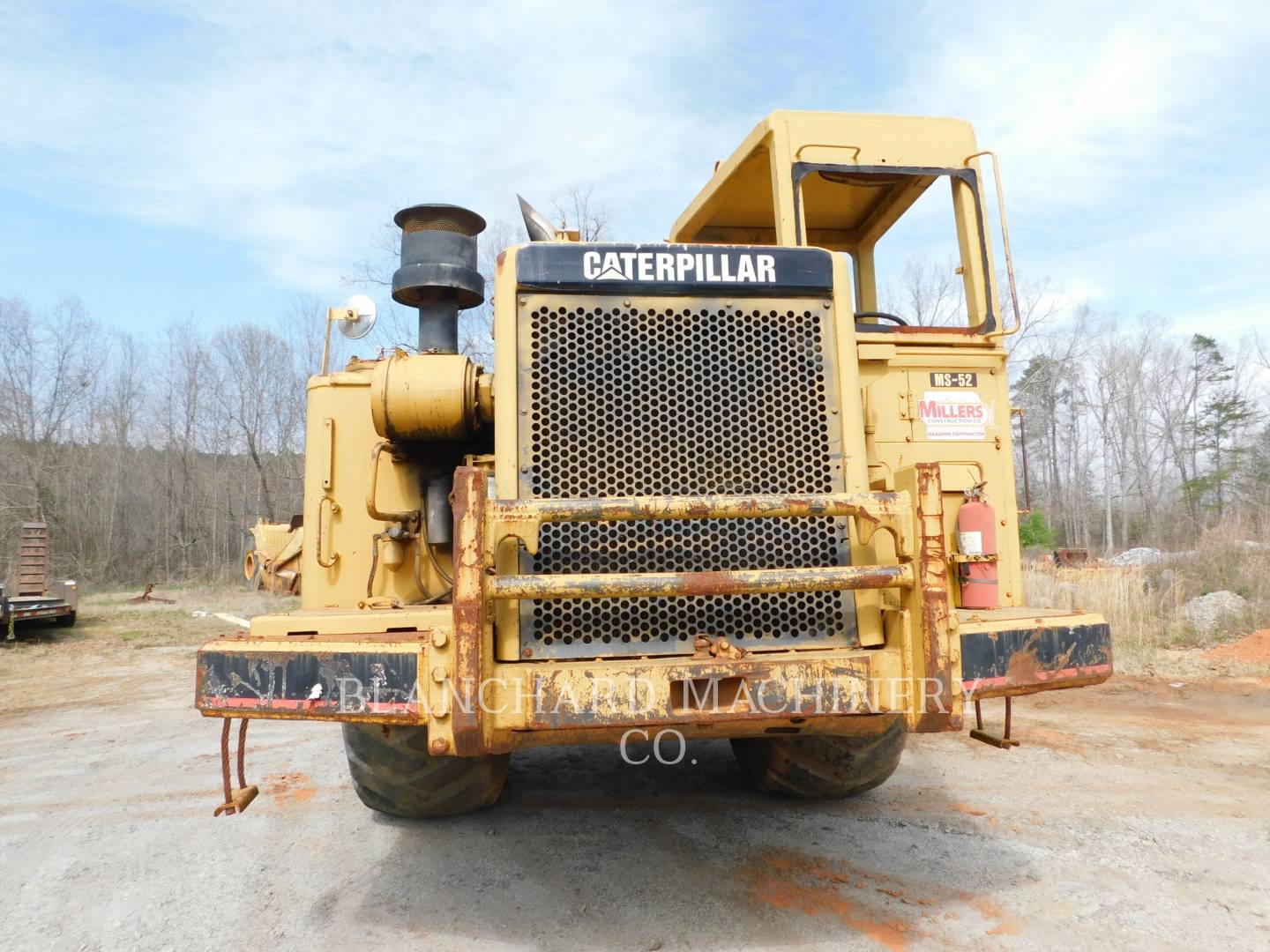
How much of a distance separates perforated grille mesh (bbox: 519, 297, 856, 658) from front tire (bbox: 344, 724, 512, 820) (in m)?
1.03

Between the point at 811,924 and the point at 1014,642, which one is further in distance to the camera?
the point at 811,924

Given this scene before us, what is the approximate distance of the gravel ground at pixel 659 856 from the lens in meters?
2.89

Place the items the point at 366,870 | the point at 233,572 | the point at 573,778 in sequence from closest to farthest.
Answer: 1. the point at 366,870
2. the point at 573,778
3. the point at 233,572

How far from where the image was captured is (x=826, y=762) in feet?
12.9

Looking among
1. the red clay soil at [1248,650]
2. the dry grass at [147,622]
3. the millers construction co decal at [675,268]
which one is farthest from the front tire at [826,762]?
the red clay soil at [1248,650]

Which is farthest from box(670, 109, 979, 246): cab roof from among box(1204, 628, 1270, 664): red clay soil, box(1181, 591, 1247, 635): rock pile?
box(1181, 591, 1247, 635): rock pile

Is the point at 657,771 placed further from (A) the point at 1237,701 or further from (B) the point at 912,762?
(A) the point at 1237,701

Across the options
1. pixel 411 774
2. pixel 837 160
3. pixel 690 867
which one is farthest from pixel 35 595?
pixel 837 160

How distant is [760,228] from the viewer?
192 inches

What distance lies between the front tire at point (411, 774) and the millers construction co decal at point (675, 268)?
1.83m

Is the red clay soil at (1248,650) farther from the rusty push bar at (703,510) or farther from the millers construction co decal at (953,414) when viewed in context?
the rusty push bar at (703,510)

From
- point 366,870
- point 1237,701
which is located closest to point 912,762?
point 366,870

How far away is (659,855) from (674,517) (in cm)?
190

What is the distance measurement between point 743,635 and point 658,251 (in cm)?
140
